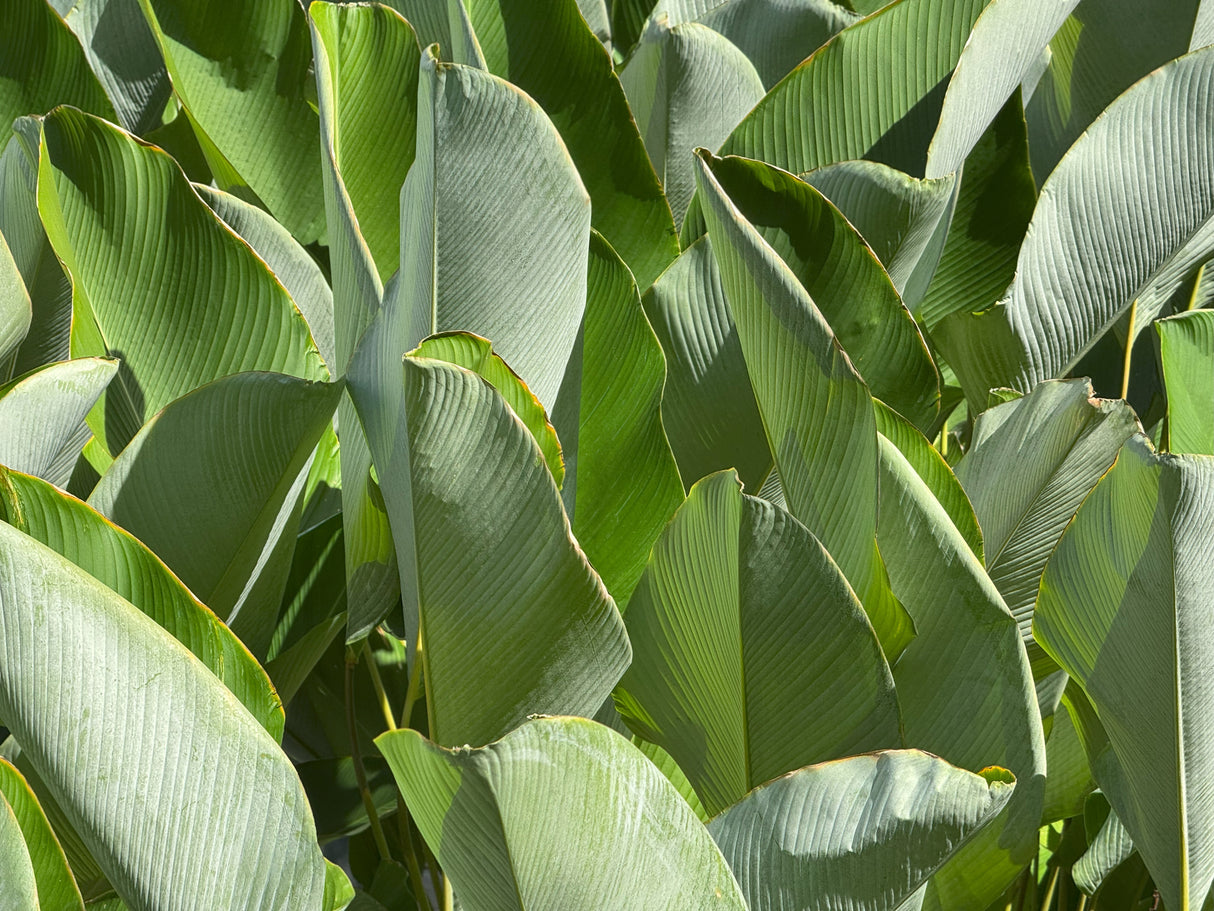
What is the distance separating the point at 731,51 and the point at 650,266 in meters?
0.18

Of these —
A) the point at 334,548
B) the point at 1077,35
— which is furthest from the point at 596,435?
the point at 1077,35

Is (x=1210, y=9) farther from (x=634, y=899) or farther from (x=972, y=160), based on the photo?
(x=634, y=899)

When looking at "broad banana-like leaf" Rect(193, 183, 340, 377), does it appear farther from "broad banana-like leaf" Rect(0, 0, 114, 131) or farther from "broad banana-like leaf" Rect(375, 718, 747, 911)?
"broad banana-like leaf" Rect(375, 718, 747, 911)

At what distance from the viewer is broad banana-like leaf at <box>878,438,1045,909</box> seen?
0.56 metres

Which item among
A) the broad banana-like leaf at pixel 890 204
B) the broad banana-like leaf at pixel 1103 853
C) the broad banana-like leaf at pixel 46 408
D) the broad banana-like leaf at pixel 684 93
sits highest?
the broad banana-like leaf at pixel 684 93

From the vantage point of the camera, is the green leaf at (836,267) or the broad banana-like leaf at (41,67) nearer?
the green leaf at (836,267)

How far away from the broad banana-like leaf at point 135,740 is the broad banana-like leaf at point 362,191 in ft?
0.59

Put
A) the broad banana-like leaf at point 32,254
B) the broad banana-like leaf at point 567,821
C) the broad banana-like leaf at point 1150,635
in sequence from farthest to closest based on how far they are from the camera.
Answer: the broad banana-like leaf at point 32,254, the broad banana-like leaf at point 1150,635, the broad banana-like leaf at point 567,821

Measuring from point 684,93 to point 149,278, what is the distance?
39cm

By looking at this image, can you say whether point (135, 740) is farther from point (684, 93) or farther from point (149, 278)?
point (684, 93)

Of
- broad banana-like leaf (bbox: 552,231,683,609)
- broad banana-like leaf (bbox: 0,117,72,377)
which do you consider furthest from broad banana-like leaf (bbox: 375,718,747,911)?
broad banana-like leaf (bbox: 0,117,72,377)

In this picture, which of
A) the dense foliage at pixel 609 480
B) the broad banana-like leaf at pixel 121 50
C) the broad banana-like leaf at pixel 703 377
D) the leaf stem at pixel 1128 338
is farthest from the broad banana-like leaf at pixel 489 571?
the broad banana-like leaf at pixel 121 50

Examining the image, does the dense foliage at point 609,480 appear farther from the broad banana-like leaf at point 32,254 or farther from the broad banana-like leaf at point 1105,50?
the broad banana-like leaf at point 1105,50

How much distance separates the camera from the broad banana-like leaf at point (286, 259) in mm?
794
